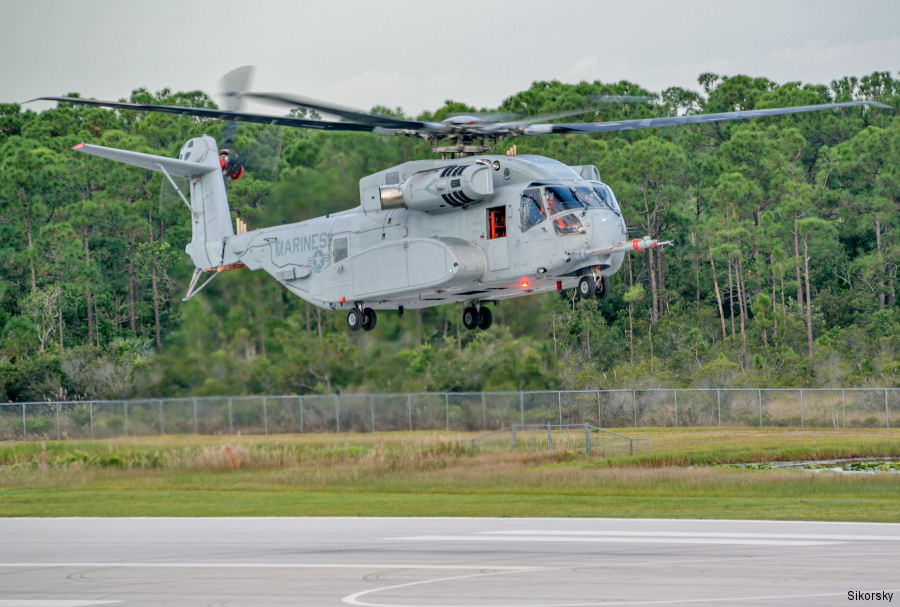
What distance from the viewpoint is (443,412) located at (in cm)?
4656

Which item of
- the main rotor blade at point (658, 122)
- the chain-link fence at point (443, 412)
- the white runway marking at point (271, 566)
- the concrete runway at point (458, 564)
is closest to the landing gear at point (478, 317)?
the main rotor blade at point (658, 122)

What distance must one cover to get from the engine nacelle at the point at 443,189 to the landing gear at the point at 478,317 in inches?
141

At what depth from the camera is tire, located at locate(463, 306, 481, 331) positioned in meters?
33.4

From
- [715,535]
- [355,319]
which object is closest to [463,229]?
[355,319]

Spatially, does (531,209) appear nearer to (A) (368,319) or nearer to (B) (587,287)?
(B) (587,287)

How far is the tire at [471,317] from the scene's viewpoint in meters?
33.4

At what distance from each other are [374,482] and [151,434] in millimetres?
8740

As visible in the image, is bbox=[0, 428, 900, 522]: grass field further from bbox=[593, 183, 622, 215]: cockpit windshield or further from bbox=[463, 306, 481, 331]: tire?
bbox=[593, 183, 622, 215]: cockpit windshield

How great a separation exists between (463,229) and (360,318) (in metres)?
4.38

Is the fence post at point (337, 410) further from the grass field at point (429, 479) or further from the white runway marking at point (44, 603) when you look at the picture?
the white runway marking at point (44, 603)

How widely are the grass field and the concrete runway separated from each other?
13.6 feet

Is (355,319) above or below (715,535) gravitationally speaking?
above

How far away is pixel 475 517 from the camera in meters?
25.9

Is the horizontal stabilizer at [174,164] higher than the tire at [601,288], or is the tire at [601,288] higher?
the horizontal stabilizer at [174,164]
